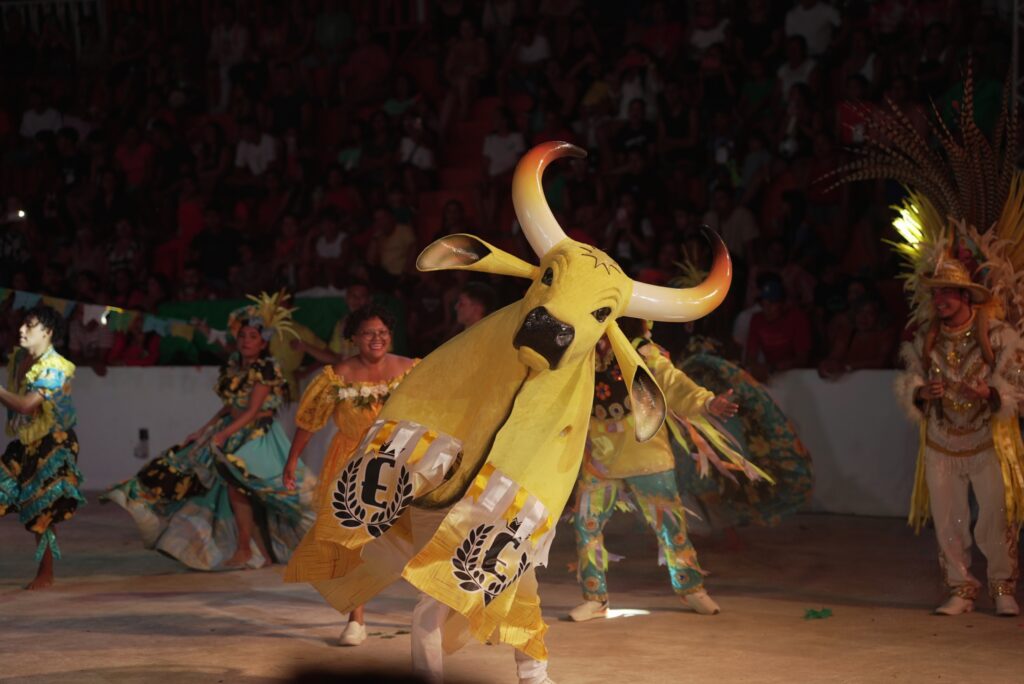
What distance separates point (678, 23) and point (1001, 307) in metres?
7.16

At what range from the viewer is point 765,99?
504 inches

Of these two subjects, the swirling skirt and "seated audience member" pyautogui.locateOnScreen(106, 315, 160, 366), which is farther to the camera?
"seated audience member" pyautogui.locateOnScreen(106, 315, 160, 366)

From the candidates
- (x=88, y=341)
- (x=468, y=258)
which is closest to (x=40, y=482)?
(x=468, y=258)

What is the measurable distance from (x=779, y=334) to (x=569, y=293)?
6490mm

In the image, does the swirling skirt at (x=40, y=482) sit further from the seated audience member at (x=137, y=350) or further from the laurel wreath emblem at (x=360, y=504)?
the seated audience member at (x=137, y=350)

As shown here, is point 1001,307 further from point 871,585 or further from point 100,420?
point 100,420

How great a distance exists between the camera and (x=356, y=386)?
288 inches

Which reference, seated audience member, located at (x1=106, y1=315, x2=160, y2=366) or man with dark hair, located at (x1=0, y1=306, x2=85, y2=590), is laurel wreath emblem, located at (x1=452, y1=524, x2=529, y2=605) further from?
seated audience member, located at (x1=106, y1=315, x2=160, y2=366)

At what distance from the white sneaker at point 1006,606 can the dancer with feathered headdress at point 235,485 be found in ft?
13.9

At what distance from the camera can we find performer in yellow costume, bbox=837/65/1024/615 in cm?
740

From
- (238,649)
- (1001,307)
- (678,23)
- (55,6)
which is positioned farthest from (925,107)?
(55,6)

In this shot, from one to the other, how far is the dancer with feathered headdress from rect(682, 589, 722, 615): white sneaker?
2763mm

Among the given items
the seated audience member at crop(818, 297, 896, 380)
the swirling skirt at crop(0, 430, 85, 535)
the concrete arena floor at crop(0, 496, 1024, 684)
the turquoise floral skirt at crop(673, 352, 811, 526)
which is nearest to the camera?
the concrete arena floor at crop(0, 496, 1024, 684)

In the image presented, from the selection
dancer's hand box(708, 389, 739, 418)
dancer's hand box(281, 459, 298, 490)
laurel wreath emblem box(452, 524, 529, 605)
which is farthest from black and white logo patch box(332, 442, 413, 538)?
dancer's hand box(281, 459, 298, 490)
